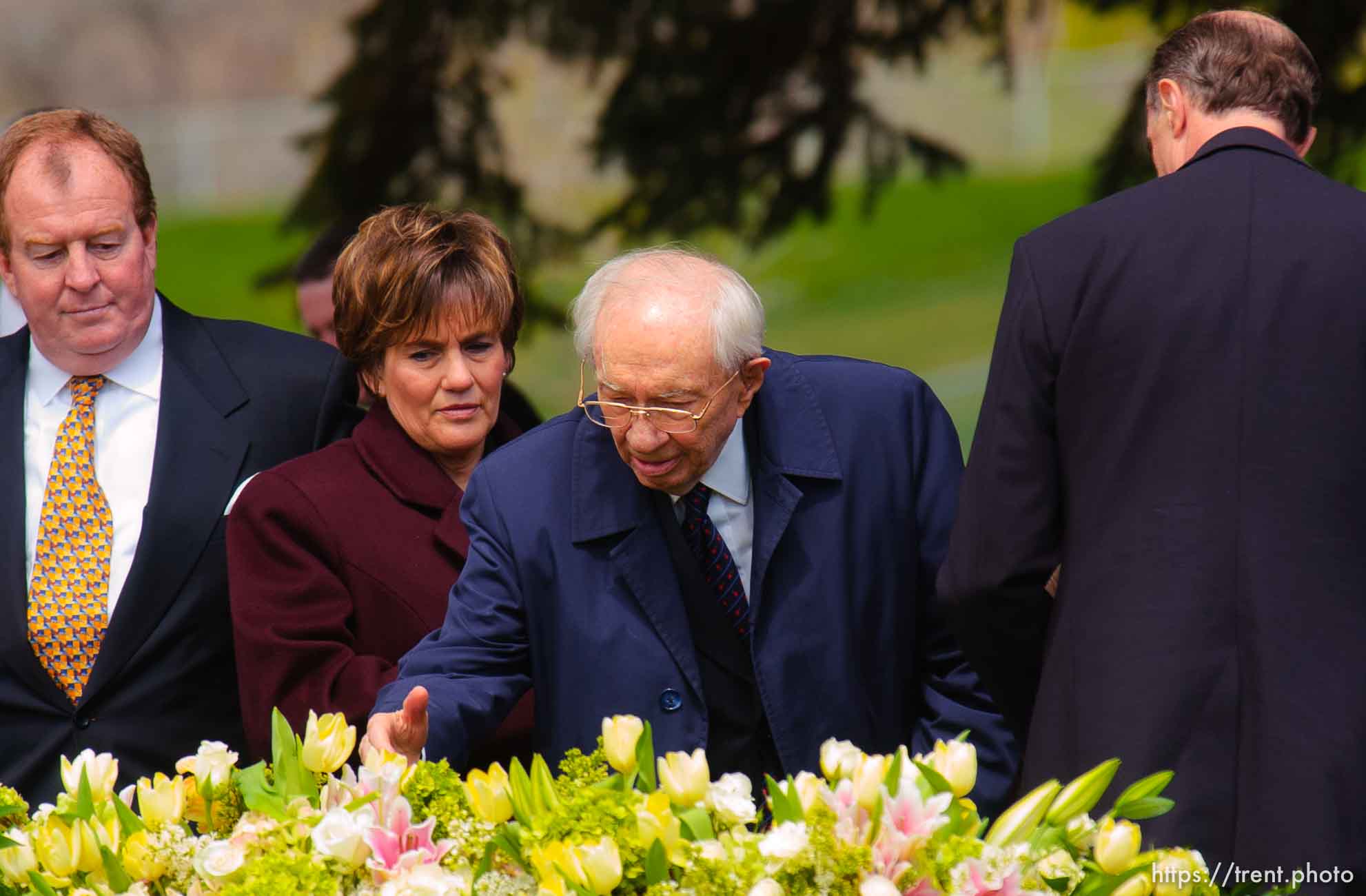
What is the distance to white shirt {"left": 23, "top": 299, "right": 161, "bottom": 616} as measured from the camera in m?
3.31

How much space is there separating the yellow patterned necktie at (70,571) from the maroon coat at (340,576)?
11.3 inches

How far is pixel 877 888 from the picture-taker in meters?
1.71

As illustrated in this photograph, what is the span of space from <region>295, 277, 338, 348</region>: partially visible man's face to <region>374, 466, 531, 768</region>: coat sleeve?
1.77 m

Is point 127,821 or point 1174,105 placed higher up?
point 1174,105

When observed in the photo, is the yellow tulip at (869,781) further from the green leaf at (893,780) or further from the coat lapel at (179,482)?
the coat lapel at (179,482)

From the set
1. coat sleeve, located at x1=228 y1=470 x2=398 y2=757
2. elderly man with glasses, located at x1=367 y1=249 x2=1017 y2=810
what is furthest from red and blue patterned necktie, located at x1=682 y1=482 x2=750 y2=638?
coat sleeve, located at x1=228 y1=470 x2=398 y2=757

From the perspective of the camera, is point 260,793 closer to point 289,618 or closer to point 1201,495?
point 289,618

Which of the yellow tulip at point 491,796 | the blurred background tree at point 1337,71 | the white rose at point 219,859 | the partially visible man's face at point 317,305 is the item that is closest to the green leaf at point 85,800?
the white rose at point 219,859

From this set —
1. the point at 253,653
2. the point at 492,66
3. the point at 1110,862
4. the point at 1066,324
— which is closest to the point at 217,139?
the point at 492,66

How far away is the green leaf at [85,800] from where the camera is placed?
1.92 m

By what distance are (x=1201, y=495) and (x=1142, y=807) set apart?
2.93ft

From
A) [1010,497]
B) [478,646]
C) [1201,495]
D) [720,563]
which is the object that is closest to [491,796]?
[478,646]

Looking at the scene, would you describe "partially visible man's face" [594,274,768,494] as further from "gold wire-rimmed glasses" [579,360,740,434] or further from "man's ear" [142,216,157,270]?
"man's ear" [142,216,157,270]

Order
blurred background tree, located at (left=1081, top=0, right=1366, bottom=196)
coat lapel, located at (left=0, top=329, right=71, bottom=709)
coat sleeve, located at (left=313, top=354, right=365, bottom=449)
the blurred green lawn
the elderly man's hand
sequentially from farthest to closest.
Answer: the blurred green lawn < blurred background tree, located at (left=1081, top=0, right=1366, bottom=196) < coat sleeve, located at (left=313, top=354, right=365, bottom=449) < coat lapel, located at (left=0, top=329, right=71, bottom=709) < the elderly man's hand
